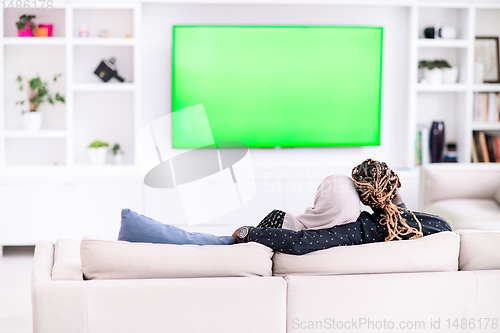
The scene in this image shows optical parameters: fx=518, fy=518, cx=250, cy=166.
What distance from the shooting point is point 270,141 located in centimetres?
431

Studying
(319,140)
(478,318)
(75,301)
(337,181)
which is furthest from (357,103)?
(75,301)

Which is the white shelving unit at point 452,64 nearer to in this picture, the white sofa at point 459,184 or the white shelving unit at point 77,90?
the white sofa at point 459,184

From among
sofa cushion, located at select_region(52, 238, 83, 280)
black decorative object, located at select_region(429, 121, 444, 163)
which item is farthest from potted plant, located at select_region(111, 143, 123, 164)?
black decorative object, located at select_region(429, 121, 444, 163)

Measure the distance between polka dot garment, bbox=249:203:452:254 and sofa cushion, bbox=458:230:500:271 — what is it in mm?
164

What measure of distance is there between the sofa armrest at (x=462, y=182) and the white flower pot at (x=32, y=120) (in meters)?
2.99

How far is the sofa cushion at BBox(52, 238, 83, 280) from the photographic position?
5.08ft

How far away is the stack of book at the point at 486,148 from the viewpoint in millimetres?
4402

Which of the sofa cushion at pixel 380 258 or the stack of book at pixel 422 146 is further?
the stack of book at pixel 422 146

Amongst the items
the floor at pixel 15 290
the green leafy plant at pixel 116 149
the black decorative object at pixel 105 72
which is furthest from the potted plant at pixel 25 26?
the floor at pixel 15 290

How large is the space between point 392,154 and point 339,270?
10.1 ft

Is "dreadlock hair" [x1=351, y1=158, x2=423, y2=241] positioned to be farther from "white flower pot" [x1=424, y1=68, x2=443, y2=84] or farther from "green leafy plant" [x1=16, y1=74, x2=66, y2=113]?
"green leafy plant" [x1=16, y1=74, x2=66, y2=113]

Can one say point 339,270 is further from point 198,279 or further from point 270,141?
point 270,141

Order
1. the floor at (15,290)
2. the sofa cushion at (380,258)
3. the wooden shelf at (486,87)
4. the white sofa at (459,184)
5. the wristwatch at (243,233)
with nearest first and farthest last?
the sofa cushion at (380,258), the wristwatch at (243,233), the floor at (15,290), the white sofa at (459,184), the wooden shelf at (486,87)

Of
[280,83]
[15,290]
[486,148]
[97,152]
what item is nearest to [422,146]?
[486,148]
